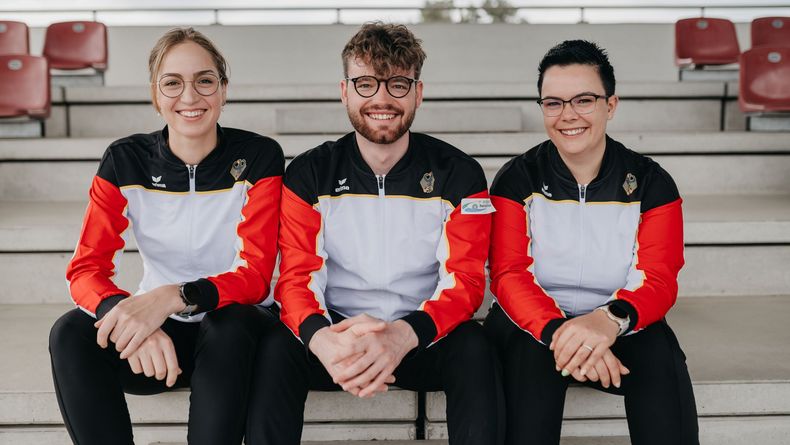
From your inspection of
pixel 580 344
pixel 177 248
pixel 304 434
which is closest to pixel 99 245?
pixel 177 248

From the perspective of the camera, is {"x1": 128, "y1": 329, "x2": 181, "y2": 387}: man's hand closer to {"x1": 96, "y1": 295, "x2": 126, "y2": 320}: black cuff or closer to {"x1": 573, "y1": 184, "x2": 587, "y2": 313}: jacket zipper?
{"x1": 96, "y1": 295, "x2": 126, "y2": 320}: black cuff

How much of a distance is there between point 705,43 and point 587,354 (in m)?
4.03

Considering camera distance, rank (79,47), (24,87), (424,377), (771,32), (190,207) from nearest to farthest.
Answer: (424,377)
(190,207)
(24,87)
(771,32)
(79,47)

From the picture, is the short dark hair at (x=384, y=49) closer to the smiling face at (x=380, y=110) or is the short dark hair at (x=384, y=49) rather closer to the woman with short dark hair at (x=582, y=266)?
the smiling face at (x=380, y=110)

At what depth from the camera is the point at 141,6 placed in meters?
5.41

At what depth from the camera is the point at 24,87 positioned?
2955 millimetres

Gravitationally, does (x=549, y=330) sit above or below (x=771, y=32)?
below

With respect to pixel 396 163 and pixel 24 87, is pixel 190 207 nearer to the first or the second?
pixel 396 163

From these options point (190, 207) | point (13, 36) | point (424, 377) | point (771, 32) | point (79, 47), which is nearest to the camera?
point (424, 377)

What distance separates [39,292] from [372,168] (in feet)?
4.05

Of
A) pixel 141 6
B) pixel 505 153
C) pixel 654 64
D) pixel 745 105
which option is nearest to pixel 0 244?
pixel 505 153

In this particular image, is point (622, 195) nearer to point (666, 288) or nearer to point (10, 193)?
point (666, 288)

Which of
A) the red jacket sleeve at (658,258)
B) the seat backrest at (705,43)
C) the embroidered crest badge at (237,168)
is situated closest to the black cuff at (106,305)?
the embroidered crest badge at (237,168)

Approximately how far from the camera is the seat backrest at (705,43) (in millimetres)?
4496
